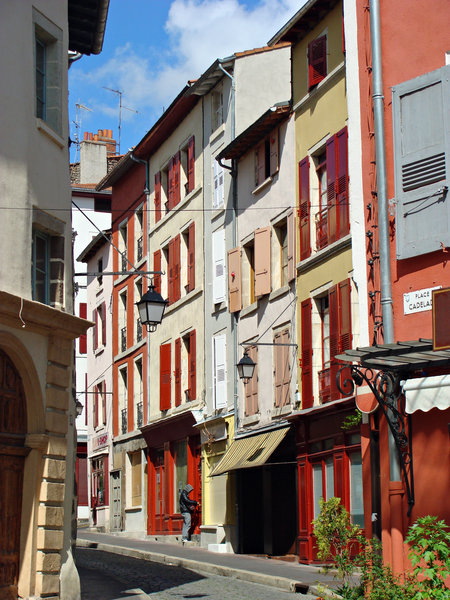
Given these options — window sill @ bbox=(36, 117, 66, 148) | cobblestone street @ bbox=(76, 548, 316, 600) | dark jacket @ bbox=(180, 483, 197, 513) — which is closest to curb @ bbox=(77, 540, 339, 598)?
cobblestone street @ bbox=(76, 548, 316, 600)

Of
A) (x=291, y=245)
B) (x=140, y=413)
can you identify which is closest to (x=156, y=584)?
(x=291, y=245)

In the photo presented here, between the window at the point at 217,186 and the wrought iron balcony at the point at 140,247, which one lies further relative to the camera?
the wrought iron balcony at the point at 140,247

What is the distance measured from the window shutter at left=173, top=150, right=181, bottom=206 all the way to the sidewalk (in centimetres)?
1047

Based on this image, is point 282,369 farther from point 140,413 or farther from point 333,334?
point 140,413

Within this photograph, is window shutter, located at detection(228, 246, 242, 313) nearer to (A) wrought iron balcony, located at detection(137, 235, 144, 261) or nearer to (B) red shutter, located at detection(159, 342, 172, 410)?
(B) red shutter, located at detection(159, 342, 172, 410)

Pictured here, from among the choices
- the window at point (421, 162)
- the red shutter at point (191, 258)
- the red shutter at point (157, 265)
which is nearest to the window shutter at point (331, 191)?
the window at point (421, 162)

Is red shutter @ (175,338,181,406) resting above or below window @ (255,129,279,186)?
below

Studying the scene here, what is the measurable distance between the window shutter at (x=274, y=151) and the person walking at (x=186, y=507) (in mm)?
9249

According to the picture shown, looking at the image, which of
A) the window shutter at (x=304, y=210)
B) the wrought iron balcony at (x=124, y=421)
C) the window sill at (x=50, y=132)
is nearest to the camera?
the window sill at (x=50, y=132)

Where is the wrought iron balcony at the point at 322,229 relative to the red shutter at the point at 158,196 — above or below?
below

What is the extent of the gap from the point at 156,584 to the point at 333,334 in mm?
5875

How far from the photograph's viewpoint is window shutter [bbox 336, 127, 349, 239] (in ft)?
59.7

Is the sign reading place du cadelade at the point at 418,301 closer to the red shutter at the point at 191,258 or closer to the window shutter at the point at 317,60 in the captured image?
the window shutter at the point at 317,60

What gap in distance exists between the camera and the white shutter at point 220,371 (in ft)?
81.9
